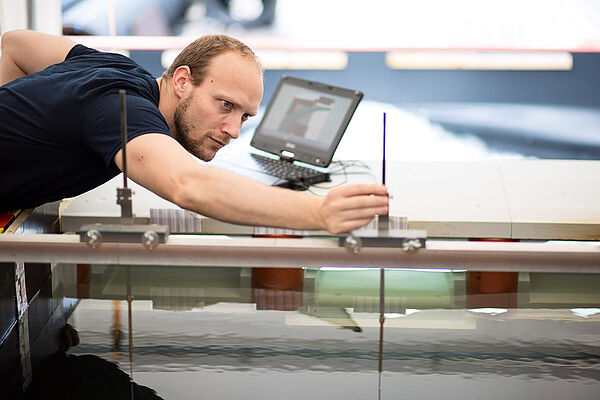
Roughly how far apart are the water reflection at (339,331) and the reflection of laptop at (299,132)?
2.53 ft

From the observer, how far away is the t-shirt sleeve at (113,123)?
1.17m

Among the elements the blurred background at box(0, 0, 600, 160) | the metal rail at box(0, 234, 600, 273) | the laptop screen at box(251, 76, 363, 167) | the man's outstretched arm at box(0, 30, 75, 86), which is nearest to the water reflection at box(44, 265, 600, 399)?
the metal rail at box(0, 234, 600, 273)

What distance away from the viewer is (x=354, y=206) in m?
1.02

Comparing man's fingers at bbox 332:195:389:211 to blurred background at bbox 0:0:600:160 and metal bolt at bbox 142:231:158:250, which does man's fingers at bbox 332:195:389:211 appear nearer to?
metal bolt at bbox 142:231:158:250

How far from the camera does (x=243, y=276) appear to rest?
129 cm

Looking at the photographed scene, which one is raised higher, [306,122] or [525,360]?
[306,122]

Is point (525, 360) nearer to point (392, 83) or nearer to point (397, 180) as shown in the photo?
point (397, 180)

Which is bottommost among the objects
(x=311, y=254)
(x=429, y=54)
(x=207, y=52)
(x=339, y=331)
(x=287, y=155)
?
(x=339, y=331)

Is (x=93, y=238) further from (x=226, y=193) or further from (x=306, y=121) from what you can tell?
(x=306, y=121)

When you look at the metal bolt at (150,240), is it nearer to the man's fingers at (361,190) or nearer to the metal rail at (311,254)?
the metal rail at (311,254)

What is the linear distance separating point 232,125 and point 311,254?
64cm

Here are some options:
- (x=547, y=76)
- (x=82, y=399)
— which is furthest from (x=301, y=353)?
(x=547, y=76)

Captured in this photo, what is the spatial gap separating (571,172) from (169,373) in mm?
1460

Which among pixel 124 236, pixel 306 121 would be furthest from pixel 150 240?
pixel 306 121
